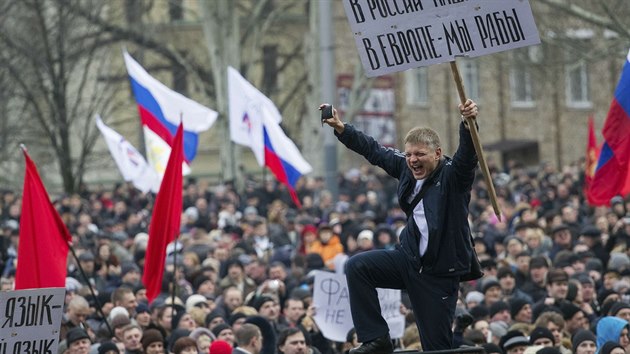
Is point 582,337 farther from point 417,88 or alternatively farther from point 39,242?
point 417,88

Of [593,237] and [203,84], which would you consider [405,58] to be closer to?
[593,237]

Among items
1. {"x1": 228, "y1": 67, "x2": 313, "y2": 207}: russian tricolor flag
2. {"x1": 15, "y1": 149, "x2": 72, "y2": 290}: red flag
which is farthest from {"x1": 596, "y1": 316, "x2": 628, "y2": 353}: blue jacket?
{"x1": 228, "y1": 67, "x2": 313, "y2": 207}: russian tricolor flag

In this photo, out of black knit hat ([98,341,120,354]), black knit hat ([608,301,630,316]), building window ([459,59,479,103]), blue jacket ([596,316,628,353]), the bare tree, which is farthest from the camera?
building window ([459,59,479,103])

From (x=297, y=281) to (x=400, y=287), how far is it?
761 centimetres

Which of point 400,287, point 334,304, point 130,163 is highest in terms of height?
point 130,163

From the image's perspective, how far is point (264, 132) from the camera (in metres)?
20.3

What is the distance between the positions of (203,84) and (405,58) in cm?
3036

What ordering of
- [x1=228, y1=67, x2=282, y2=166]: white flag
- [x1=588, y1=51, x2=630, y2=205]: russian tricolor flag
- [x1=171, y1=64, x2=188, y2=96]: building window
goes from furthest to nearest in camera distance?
→ 1. [x1=171, y1=64, x2=188, y2=96]: building window
2. [x1=228, y1=67, x2=282, y2=166]: white flag
3. [x1=588, y1=51, x2=630, y2=205]: russian tricolor flag

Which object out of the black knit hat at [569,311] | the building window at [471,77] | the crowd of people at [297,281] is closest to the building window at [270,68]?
the building window at [471,77]

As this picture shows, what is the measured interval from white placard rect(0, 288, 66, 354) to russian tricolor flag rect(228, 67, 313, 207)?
10.6 metres

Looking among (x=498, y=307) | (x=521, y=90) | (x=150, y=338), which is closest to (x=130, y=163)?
(x=498, y=307)

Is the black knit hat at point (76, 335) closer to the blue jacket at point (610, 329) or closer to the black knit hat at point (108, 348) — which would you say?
the black knit hat at point (108, 348)

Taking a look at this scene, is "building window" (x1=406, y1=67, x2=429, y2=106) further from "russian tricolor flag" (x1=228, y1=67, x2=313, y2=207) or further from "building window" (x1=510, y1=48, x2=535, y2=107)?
"russian tricolor flag" (x1=228, y1=67, x2=313, y2=207)

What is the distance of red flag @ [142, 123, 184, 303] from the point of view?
13469 mm
